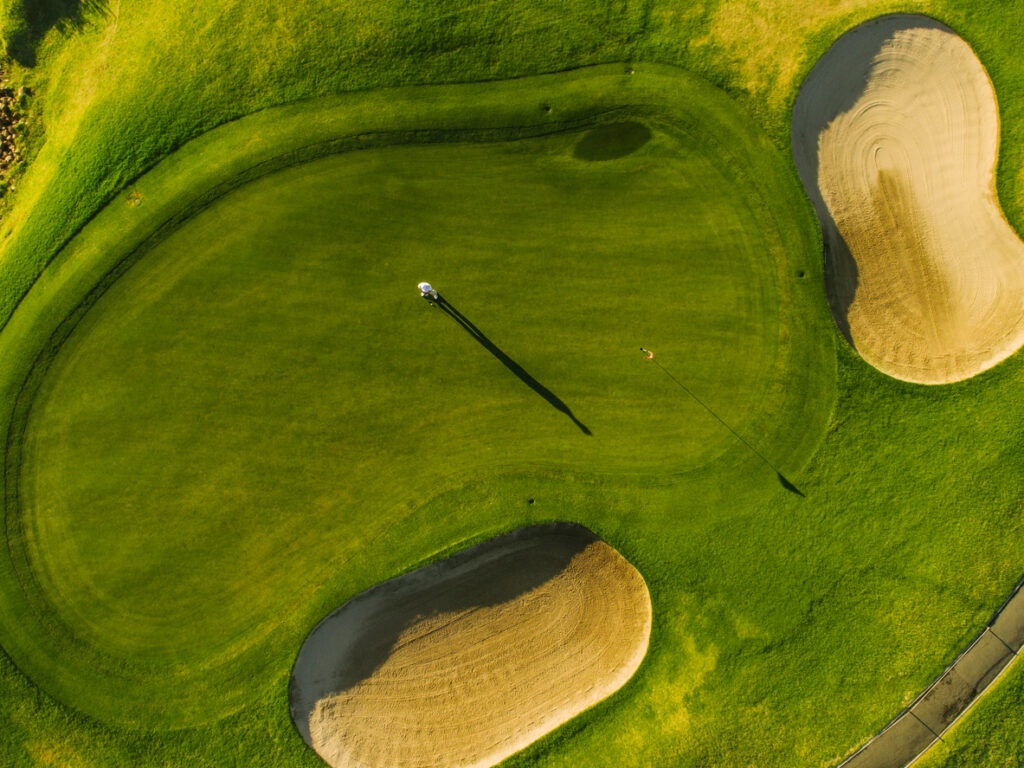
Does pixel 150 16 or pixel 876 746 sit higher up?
pixel 150 16

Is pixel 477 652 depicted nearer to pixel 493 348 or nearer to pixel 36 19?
pixel 493 348

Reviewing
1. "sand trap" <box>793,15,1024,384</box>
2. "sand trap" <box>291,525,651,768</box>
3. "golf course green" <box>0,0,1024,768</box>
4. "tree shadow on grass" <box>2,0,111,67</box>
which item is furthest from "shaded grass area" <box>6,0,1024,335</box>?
"sand trap" <box>291,525,651,768</box>

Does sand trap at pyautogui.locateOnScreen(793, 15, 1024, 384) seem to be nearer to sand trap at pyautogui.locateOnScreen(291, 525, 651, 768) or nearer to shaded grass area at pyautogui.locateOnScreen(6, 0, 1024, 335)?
shaded grass area at pyautogui.locateOnScreen(6, 0, 1024, 335)

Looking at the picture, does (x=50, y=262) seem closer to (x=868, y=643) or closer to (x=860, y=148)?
(x=860, y=148)

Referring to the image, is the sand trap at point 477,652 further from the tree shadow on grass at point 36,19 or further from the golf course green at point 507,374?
the tree shadow on grass at point 36,19

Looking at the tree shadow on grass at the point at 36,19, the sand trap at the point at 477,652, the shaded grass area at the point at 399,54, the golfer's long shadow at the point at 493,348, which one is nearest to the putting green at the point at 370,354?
the golfer's long shadow at the point at 493,348

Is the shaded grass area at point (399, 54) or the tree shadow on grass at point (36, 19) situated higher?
the tree shadow on grass at point (36, 19)

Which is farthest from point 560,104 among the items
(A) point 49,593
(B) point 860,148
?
(A) point 49,593
